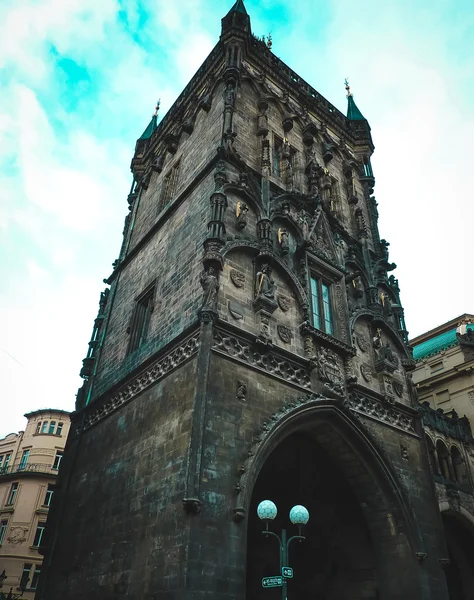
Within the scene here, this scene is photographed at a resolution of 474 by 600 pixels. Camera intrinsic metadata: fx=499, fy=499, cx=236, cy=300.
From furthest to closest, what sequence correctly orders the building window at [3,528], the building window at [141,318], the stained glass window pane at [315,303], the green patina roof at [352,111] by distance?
1. the building window at [3,528]
2. the green patina roof at [352,111]
3. the building window at [141,318]
4. the stained glass window pane at [315,303]

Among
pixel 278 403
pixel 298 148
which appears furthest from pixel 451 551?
pixel 298 148

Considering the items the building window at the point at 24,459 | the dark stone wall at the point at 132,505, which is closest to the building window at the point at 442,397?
the dark stone wall at the point at 132,505

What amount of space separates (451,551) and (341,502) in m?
7.87

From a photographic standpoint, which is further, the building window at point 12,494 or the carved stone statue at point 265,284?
the building window at point 12,494

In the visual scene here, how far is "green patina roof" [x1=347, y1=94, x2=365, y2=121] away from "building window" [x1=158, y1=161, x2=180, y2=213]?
11324 mm

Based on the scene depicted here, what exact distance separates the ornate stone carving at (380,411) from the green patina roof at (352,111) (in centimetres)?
1712

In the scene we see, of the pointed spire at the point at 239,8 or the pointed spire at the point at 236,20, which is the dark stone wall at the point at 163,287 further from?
the pointed spire at the point at 239,8

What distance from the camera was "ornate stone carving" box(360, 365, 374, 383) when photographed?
16.8 meters

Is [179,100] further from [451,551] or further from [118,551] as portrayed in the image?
[451,551]

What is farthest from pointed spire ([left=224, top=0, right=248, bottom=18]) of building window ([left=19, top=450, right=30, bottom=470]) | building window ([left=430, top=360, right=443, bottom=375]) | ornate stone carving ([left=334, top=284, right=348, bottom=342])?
building window ([left=19, top=450, right=30, bottom=470])

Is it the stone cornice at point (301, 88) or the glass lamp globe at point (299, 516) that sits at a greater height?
the stone cornice at point (301, 88)

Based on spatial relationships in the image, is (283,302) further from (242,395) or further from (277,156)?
(277,156)

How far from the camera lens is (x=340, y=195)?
23.0 meters

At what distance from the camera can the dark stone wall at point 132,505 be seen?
1021cm
